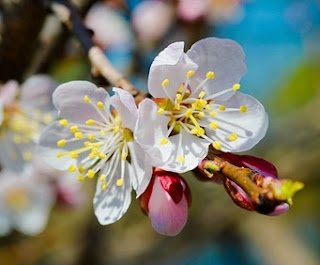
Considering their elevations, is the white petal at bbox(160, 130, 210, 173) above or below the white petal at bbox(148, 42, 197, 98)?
below

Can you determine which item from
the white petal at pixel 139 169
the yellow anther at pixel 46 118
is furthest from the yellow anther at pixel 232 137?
the yellow anther at pixel 46 118

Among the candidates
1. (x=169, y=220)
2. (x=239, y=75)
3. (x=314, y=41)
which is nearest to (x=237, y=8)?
(x=314, y=41)

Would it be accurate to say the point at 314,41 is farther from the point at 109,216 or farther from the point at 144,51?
the point at 109,216

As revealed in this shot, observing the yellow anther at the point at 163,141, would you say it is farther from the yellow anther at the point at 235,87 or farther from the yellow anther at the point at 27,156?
the yellow anther at the point at 27,156

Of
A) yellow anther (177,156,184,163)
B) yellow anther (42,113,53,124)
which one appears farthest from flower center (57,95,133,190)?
yellow anther (42,113,53,124)

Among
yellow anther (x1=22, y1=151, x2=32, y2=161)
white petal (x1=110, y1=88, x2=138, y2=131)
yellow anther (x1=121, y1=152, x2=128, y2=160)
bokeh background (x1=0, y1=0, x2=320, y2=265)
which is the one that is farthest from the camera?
bokeh background (x1=0, y1=0, x2=320, y2=265)

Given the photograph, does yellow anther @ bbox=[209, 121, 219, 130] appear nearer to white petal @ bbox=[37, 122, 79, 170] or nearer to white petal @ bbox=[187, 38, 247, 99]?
white petal @ bbox=[187, 38, 247, 99]
